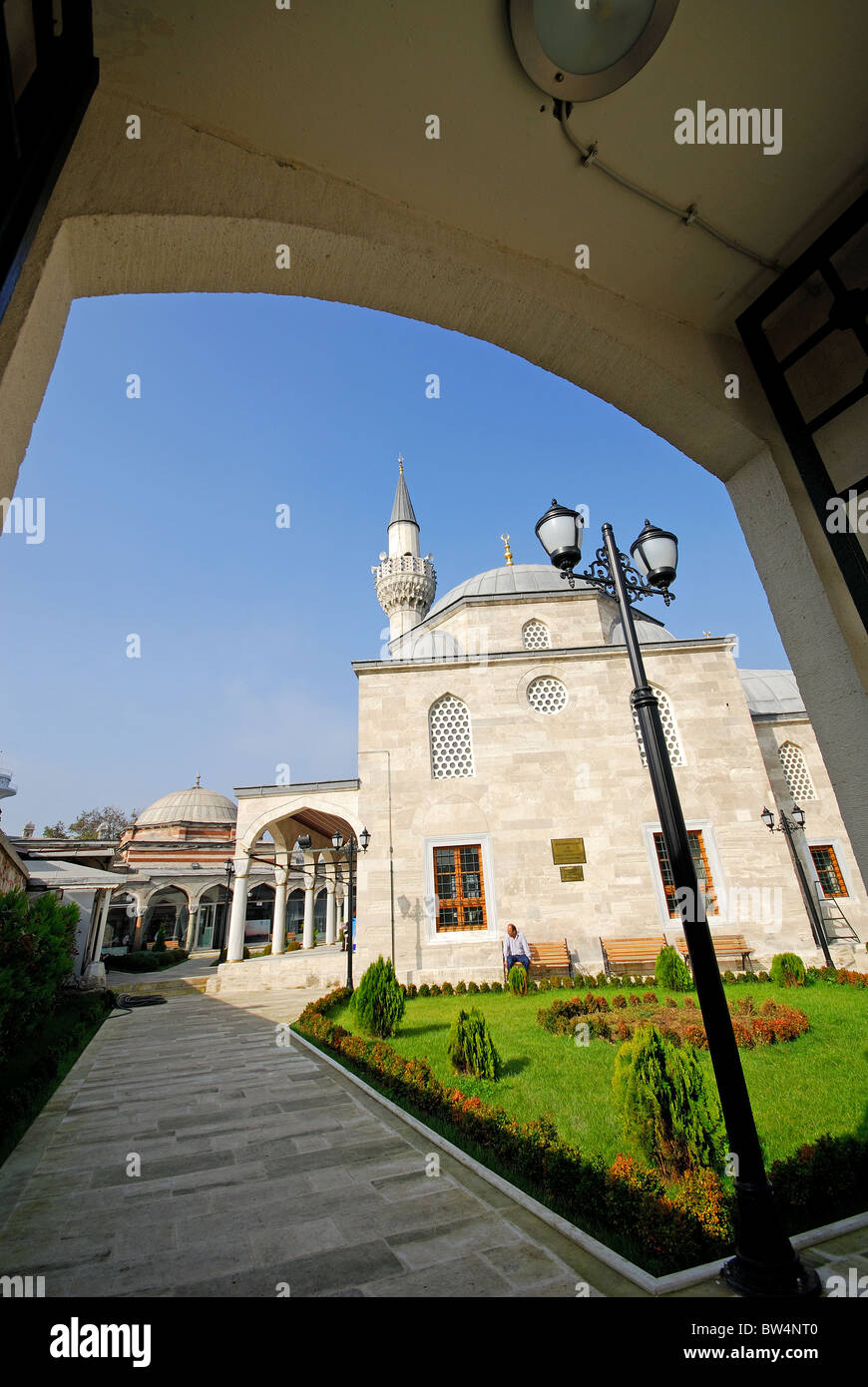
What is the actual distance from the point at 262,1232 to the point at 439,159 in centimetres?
483

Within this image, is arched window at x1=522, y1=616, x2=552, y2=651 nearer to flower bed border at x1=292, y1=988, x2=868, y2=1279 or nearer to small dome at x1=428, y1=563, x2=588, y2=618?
small dome at x1=428, y1=563, x2=588, y2=618

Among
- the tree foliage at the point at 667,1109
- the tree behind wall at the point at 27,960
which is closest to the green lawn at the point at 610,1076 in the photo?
the tree foliage at the point at 667,1109

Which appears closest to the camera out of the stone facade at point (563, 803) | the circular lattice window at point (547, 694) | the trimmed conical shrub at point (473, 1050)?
the trimmed conical shrub at point (473, 1050)

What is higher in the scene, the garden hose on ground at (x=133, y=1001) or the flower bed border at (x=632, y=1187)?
the garden hose on ground at (x=133, y=1001)

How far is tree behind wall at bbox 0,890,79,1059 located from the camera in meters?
7.01

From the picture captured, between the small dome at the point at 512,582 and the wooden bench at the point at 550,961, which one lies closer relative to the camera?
the wooden bench at the point at 550,961

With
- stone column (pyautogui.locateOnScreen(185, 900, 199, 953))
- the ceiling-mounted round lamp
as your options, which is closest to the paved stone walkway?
the ceiling-mounted round lamp

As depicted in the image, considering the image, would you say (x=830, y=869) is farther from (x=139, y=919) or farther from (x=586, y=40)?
(x=139, y=919)

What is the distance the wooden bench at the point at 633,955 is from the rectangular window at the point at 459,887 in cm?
266

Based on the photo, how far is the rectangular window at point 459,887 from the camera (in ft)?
42.2

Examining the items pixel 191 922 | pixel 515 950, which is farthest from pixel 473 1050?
pixel 191 922

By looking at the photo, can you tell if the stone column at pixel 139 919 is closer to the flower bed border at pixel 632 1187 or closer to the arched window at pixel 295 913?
the arched window at pixel 295 913

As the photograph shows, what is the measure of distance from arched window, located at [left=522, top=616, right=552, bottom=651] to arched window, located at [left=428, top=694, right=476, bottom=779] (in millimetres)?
3282
